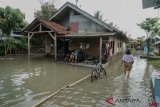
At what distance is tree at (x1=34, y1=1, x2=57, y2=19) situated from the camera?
32.0 m

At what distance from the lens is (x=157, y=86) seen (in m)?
6.58

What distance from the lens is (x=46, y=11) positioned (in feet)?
105

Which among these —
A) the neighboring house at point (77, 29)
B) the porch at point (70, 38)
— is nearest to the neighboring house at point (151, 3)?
the porch at point (70, 38)

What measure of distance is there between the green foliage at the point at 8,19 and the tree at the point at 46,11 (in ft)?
29.1

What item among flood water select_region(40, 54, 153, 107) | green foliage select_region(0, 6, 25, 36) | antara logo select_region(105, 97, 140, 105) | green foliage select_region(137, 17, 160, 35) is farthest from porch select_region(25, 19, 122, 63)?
Answer: green foliage select_region(137, 17, 160, 35)

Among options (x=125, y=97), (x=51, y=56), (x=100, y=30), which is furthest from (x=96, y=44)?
(x=125, y=97)

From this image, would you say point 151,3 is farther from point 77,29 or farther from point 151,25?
point 151,25

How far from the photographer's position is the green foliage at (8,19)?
21675mm

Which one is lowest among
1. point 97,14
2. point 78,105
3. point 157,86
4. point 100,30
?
point 78,105

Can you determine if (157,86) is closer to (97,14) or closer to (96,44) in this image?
(96,44)

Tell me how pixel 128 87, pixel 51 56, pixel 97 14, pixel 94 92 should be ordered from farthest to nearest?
pixel 97 14 → pixel 51 56 → pixel 128 87 → pixel 94 92

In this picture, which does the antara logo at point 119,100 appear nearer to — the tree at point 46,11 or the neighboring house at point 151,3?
the neighboring house at point 151,3

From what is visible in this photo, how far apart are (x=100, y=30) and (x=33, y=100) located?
1421 centimetres

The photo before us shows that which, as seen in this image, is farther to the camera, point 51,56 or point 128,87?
point 51,56
